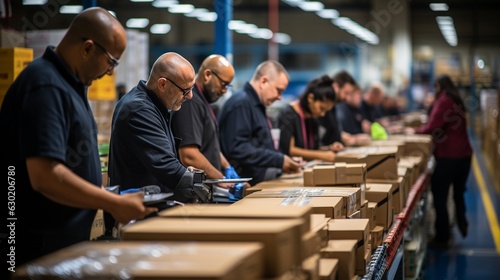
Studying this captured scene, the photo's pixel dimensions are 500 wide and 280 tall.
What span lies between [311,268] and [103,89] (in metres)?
5.98

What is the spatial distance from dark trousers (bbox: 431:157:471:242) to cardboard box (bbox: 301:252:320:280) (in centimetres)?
689

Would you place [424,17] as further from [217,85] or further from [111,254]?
[111,254]

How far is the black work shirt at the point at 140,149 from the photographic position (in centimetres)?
384

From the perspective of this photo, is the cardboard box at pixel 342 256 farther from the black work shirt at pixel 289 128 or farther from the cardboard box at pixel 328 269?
the black work shirt at pixel 289 128

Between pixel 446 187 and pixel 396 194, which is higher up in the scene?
pixel 396 194

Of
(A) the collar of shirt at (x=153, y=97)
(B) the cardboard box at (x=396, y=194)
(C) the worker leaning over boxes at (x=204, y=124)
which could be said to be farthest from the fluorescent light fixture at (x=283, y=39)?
(A) the collar of shirt at (x=153, y=97)

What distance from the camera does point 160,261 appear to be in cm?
208

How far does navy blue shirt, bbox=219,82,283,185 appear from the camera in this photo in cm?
566

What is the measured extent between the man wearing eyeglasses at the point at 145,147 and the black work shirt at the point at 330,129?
14.6 ft

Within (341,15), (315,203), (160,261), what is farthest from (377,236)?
(341,15)

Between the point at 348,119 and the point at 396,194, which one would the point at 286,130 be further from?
the point at 348,119

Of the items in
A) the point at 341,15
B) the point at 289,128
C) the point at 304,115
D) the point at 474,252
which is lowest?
the point at 474,252

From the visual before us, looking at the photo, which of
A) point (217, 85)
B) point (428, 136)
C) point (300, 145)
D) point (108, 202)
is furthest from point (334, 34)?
point (108, 202)

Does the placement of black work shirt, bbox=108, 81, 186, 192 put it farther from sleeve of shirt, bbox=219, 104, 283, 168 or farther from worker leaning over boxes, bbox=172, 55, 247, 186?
sleeve of shirt, bbox=219, 104, 283, 168
